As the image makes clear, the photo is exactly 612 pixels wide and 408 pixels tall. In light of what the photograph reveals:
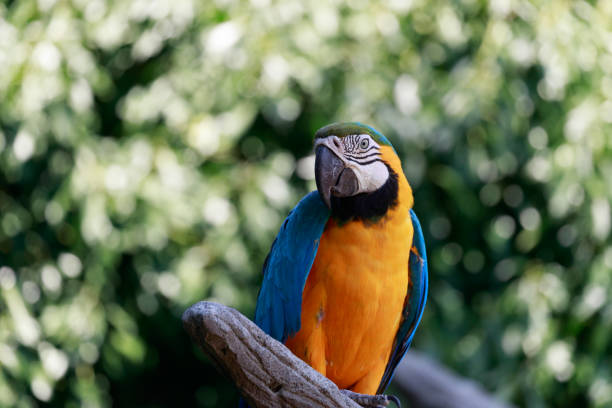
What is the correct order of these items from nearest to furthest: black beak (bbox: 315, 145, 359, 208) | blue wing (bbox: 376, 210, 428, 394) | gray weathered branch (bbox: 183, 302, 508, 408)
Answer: gray weathered branch (bbox: 183, 302, 508, 408), black beak (bbox: 315, 145, 359, 208), blue wing (bbox: 376, 210, 428, 394)

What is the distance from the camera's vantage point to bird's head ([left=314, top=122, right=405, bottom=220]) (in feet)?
3.93

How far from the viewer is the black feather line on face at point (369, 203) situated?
1.25 metres

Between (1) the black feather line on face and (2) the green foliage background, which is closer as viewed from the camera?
(1) the black feather line on face

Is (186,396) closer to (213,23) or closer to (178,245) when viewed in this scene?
(178,245)

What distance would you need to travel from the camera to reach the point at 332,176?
120 centimetres

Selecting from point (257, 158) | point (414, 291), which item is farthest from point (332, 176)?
point (257, 158)

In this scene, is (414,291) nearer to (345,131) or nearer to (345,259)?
(345,259)

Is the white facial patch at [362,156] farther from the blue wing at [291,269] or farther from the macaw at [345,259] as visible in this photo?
the blue wing at [291,269]

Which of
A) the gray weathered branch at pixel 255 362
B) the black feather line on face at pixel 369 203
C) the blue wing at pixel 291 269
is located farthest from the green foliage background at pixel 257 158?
the gray weathered branch at pixel 255 362

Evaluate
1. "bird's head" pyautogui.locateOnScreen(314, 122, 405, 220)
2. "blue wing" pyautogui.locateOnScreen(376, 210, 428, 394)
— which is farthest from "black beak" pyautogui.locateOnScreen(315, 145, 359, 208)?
"blue wing" pyautogui.locateOnScreen(376, 210, 428, 394)

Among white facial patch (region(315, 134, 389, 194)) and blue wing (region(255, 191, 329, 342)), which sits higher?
white facial patch (region(315, 134, 389, 194))

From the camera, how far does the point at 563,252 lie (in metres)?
2.48

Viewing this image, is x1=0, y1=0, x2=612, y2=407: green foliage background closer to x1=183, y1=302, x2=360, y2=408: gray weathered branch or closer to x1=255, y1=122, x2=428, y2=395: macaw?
x1=255, y1=122, x2=428, y2=395: macaw

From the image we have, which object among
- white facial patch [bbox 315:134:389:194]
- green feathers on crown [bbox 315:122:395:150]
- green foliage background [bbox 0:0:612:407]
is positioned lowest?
green foliage background [bbox 0:0:612:407]
